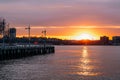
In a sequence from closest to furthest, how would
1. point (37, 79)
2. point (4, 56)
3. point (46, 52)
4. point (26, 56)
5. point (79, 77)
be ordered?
1. point (37, 79)
2. point (79, 77)
3. point (4, 56)
4. point (26, 56)
5. point (46, 52)

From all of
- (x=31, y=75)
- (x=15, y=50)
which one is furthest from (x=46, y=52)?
(x=31, y=75)

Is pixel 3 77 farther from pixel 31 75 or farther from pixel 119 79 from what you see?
pixel 119 79

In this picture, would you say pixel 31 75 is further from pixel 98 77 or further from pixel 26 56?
pixel 26 56

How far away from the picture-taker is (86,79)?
5909 cm

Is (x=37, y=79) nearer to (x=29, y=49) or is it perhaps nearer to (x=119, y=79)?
(x=119, y=79)

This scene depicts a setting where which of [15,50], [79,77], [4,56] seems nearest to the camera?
[79,77]

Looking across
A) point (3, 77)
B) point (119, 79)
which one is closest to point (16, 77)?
point (3, 77)

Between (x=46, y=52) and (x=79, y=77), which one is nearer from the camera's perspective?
(x=79, y=77)

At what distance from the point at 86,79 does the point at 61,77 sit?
13.2 ft

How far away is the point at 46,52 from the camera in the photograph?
484 ft

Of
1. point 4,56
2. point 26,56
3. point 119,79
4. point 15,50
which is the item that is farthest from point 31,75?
point 26,56

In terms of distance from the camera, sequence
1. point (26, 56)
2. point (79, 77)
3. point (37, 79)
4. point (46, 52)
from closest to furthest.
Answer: point (37, 79) < point (79, 77) < point (26, 56) < point (46, 52)

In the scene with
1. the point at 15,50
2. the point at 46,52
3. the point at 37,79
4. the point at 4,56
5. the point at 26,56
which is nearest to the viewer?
the point at 37,79

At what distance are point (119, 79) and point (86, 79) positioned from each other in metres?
4.77
